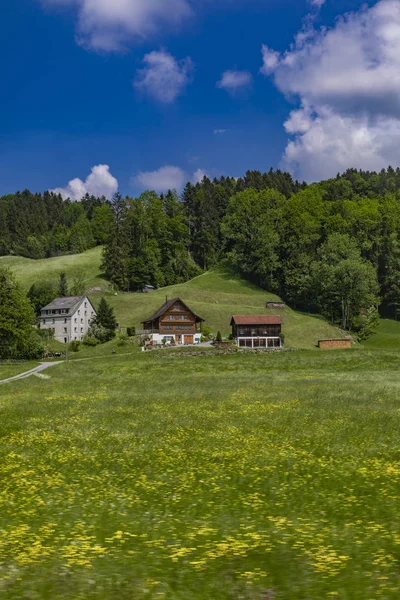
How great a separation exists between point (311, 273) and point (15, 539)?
14643 centimetres

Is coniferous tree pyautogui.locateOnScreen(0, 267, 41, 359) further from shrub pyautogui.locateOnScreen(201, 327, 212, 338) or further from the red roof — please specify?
the red roof

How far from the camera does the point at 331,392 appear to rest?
139ft

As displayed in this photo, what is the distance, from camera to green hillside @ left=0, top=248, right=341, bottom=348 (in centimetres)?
12044

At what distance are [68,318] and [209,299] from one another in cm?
4357

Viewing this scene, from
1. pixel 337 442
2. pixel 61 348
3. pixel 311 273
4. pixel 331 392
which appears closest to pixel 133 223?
pixel 311 273

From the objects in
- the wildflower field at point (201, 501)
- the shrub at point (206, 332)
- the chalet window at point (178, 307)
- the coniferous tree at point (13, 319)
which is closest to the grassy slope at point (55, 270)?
the chalet window at point (178, 307)

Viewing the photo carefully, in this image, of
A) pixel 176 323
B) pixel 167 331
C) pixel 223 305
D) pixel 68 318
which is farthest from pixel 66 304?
pixel 223 305

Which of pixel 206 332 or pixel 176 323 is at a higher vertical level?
pixel 176 323

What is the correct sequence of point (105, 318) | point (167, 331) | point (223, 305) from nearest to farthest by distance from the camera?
point (167, 331) < point (105, 318) < point (223, 305)

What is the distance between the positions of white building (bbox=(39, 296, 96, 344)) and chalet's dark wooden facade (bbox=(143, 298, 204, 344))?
1915cm

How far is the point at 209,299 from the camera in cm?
14625

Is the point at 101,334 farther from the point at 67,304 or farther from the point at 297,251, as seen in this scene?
the point at 297,251

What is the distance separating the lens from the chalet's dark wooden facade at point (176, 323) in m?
113

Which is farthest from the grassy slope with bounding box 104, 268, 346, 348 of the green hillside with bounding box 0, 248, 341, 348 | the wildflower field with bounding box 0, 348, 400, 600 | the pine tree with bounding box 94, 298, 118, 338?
the wildflower field with bounding box 0, 348, 400, 600
